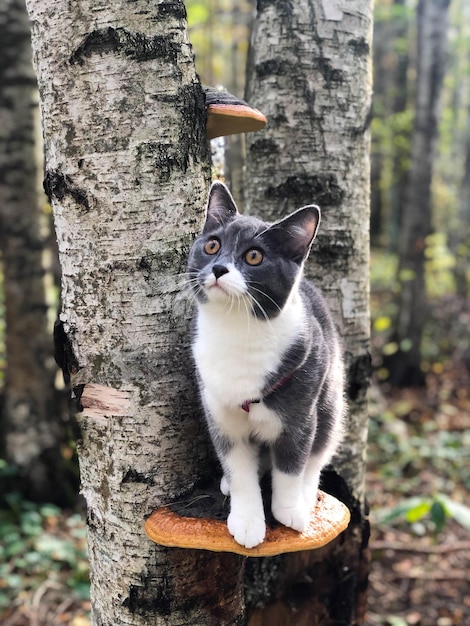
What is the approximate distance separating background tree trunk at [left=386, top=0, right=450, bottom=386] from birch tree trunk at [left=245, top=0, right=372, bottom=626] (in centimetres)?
647

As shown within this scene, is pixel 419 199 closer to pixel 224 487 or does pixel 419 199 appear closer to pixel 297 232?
pixel 297 232

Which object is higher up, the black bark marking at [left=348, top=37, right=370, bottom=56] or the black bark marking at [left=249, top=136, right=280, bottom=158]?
the black bark marking at [left=348, top=37, right=370, bottom=56]

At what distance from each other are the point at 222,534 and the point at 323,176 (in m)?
1.64

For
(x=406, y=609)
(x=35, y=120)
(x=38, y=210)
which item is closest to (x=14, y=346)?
(x=38, y=210)

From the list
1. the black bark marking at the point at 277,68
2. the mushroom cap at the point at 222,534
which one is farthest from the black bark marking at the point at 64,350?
the black bark marking at the point at 277,68

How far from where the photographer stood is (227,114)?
198cm

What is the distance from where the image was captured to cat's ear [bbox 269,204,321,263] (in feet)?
6.09

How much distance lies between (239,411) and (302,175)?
49.4 inches

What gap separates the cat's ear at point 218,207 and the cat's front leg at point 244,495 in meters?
0.76

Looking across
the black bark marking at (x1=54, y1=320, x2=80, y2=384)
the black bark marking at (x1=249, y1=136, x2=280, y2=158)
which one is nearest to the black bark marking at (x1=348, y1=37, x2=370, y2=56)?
the black bark marking at (x1=249, y1=136, x2=280, y2=158)

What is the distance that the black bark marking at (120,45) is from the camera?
1817 millimetres

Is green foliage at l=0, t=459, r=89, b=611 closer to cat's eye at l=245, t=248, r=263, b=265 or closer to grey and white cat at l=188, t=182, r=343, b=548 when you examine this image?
grey and white cat at l=188, t=182, r=343, b=548

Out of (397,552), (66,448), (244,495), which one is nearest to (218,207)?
(244,495)

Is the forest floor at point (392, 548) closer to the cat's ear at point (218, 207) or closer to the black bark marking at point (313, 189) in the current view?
the black bark marking at point (313, 189)
